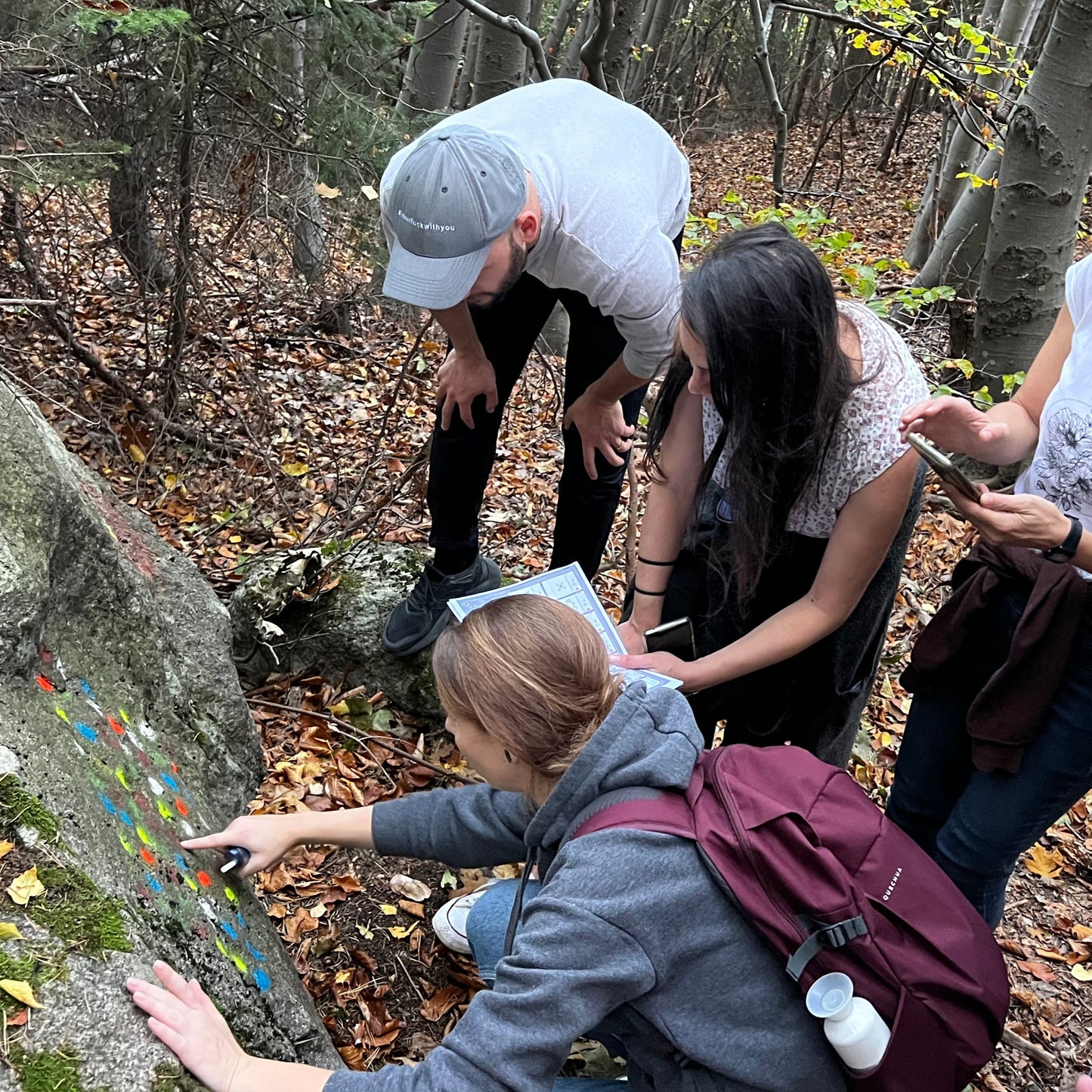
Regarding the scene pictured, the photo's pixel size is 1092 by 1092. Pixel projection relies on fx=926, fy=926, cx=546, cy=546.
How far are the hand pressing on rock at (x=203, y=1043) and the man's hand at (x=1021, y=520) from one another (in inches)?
60.8

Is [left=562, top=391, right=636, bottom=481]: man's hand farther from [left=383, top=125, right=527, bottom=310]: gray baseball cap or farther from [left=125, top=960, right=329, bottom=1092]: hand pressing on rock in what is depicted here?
[left=125, top=960, right=329, bottom=1092]: hand pressing on rock

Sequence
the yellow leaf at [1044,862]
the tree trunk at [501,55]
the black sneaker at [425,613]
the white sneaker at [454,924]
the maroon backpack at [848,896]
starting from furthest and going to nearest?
1. the tree trunk at [501,55]
2. the yellow leaf at [1044,862]
3. the black sneaker at [425,613]
4. the white sneaker at [454,924]
5. the maroon backpack at [848,896]

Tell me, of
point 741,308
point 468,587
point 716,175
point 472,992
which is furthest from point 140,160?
point 716,175

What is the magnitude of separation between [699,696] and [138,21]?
2.81 metres

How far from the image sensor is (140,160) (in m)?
4.27

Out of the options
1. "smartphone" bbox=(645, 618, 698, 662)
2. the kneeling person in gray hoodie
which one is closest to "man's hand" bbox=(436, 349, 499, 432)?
"smartphone" bbox=(645, 618, 698, 662)

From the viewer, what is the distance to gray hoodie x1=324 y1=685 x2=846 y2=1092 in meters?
1.35

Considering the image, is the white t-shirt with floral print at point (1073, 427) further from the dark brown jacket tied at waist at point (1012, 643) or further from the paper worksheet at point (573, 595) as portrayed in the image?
the paper worksheet at point (573, 595)

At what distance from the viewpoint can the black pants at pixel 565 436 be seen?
273 cm

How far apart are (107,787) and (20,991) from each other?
1.65ft

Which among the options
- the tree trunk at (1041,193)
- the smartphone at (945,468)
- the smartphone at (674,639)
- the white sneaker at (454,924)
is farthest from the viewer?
the tree trunk at (1041,193)

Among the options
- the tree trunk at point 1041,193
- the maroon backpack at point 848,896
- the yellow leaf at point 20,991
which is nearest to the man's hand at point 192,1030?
the yellow leaf at point 20,991

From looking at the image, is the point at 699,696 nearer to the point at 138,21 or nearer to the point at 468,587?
the point at 468,587

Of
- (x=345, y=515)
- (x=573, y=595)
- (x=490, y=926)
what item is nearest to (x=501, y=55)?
(x=345, y=515)
